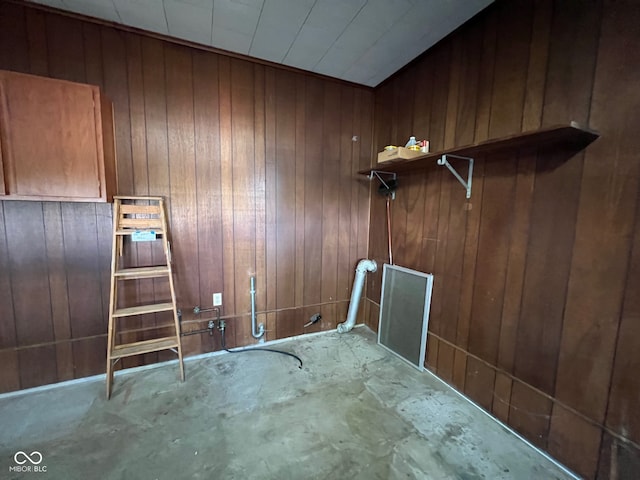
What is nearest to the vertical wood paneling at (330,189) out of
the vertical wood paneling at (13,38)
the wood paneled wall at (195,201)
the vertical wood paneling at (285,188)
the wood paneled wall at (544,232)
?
the wood paneled wall at (195,201)

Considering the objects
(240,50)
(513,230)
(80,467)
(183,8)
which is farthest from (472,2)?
(80,467)

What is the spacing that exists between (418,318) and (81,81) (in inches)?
119

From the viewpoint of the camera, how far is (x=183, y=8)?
1739mm

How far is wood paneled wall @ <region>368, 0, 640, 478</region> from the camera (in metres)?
1.20

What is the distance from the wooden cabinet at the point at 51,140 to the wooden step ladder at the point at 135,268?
8.6 inches

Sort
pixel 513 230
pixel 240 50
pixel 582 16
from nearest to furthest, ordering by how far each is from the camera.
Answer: pixel 582 16
pixel 513 230
pixel 240 50

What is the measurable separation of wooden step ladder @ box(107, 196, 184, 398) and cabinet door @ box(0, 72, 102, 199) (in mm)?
253

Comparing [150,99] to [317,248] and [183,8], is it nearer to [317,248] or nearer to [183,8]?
[183,8]

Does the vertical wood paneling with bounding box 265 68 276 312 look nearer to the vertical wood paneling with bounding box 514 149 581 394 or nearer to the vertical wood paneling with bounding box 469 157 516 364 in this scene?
the vertical wood paneling with bounding box 469 157 516 364

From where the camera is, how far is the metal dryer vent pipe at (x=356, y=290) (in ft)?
9.21

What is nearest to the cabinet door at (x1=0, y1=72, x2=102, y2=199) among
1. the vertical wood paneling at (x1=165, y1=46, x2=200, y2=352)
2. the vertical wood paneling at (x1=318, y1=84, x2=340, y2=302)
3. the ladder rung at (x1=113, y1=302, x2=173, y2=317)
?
the vertical wood paneling at (x1=165, y1=46, x2=200, y2=352)

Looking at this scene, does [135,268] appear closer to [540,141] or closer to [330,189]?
[330,189]

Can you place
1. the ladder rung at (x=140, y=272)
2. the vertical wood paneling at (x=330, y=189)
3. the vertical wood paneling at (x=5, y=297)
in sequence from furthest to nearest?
the vertical wood paneling at (x=330, y=189), the ladder rung at (x=140, y=272), the vertical wood paneling at (x=5, y=297)

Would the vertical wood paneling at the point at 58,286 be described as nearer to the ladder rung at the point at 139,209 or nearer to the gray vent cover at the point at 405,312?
the ladder rung at the point at 139,209
